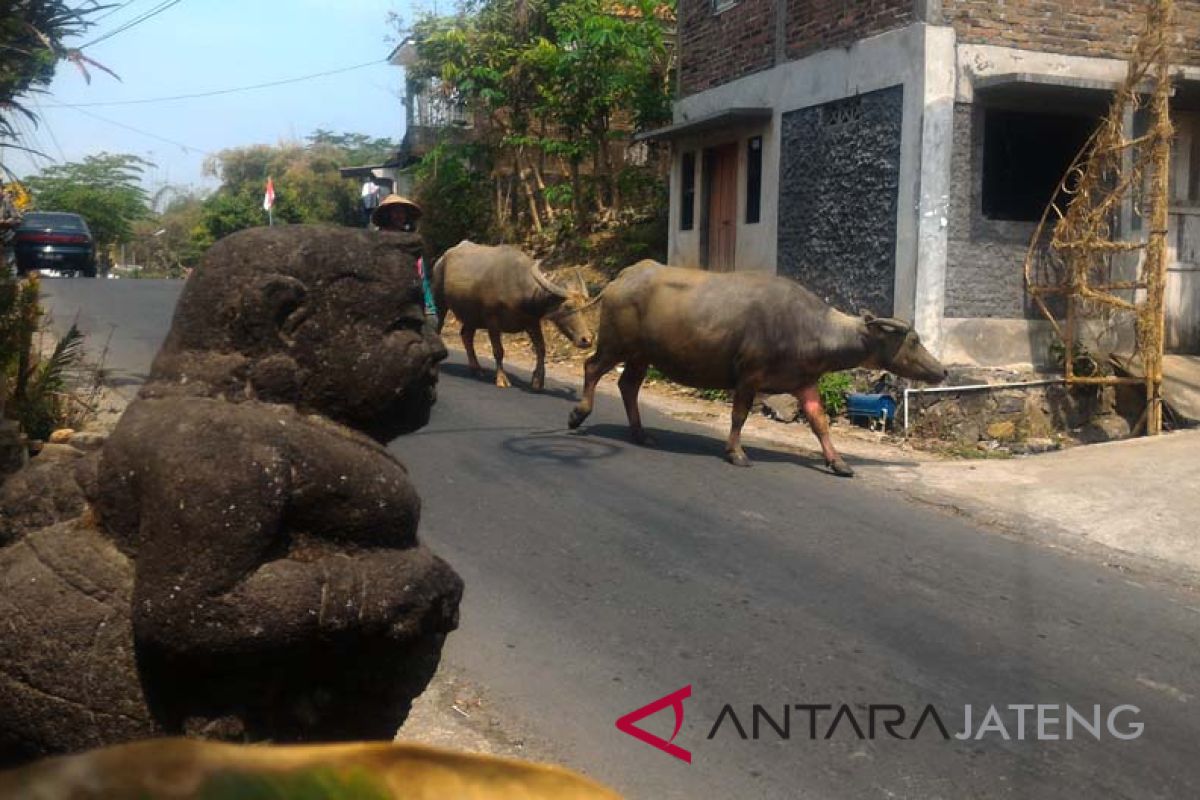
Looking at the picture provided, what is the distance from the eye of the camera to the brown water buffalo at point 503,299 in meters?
12.4

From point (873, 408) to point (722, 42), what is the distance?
666 centimetres

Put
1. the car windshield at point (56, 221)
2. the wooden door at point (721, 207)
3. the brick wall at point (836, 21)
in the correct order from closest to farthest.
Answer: the brick wall at point (836, 21), the wooden door at point (721, 207), the car windshield at point (56, 221)

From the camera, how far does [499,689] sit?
4906mm

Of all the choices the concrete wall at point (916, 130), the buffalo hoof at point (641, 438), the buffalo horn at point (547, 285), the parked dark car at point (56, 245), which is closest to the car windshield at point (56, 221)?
the parked dark car at point (56, 245)

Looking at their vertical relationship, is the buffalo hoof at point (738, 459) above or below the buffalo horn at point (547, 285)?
below

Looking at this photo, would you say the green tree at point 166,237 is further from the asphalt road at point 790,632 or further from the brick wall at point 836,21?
the asphalt road at point 790,632

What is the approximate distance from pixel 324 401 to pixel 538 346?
10217 mm

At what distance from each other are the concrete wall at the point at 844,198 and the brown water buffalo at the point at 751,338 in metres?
3.12

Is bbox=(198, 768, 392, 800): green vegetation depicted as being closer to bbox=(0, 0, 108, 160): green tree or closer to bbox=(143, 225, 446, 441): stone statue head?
bbox=(143, 225, 446, 441): stone statue head

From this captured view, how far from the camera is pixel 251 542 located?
2.12 meters

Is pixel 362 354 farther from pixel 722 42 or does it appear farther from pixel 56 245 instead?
pixel 56 245

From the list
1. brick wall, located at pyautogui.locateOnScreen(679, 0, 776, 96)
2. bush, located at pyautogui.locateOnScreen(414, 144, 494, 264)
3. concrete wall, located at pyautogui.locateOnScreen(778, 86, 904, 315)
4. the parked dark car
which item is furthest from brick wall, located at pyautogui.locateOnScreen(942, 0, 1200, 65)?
the parked dark car

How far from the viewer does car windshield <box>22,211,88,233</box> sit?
28036 mm

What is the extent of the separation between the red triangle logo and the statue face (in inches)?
91.5
